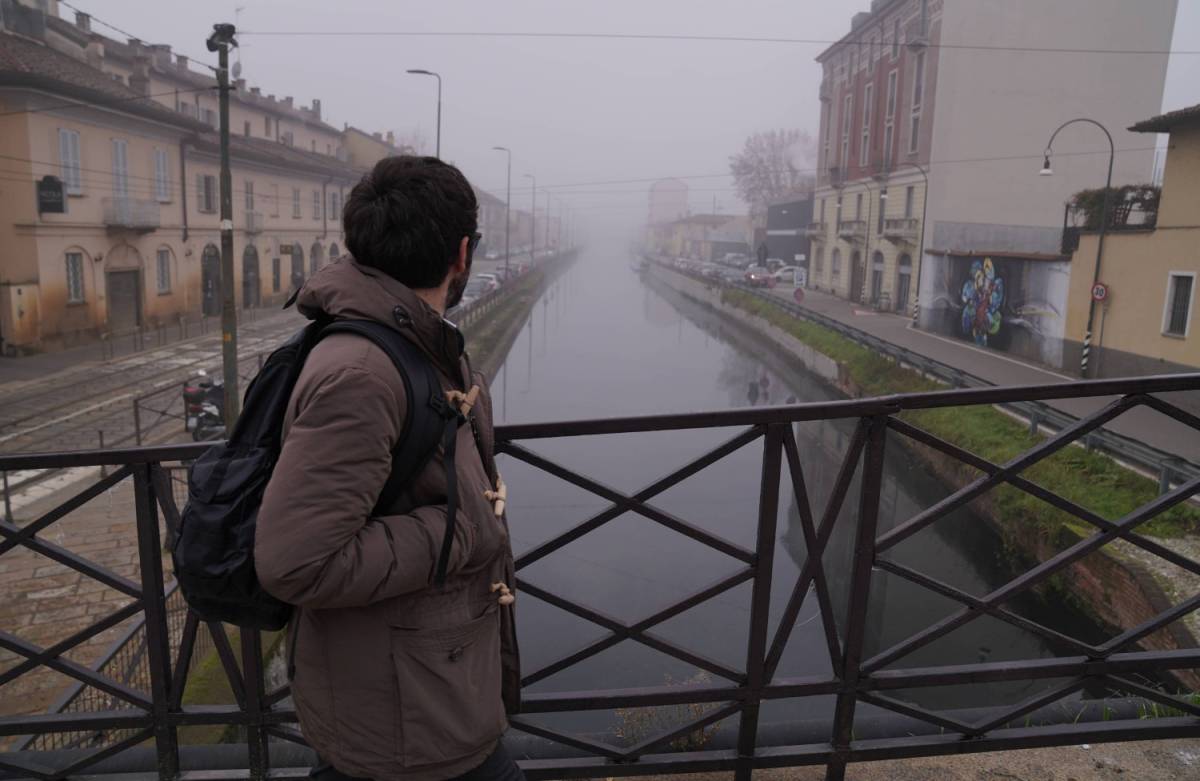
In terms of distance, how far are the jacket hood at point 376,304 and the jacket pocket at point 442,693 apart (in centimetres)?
49

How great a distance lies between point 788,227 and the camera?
62219mm

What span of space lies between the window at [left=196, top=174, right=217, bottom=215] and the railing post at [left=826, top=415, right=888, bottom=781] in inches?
1171

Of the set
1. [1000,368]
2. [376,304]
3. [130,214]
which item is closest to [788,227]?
[1000,368]

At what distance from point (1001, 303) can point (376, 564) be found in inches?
936

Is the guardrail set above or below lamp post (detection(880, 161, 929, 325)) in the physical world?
below

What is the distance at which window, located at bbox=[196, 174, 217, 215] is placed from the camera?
91.6ft

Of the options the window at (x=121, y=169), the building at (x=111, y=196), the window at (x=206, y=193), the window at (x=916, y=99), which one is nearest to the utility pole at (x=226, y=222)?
the building at (x=111, y=196)

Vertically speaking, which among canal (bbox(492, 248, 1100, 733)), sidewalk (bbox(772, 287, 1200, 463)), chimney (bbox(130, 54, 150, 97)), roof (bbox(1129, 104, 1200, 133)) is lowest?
canal (bbox(492, 248, 1100, 733))

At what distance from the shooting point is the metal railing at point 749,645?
2.24 metres

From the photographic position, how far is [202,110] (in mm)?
36906

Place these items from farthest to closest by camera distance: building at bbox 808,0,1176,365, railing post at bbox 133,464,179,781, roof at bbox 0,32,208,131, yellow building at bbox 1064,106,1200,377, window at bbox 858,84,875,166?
1. window at bbox 858,84,875,166
2. building at bbox 808,0,1176,365
3. roof at bbox 0,32,208,131
4. yellow building at bbox 1064,106,1200,377
5. railing post at bbox 133,464,179,781

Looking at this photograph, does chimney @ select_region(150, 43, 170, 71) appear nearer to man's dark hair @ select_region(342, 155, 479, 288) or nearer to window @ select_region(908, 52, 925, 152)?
window @ select_region(908, 52, 925, 152)

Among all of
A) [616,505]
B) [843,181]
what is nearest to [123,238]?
[616,505]

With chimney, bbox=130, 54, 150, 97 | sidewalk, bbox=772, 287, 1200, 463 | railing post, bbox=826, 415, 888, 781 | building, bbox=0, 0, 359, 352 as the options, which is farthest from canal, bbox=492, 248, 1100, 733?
chimney, bbox=130, 54, 150, 97
